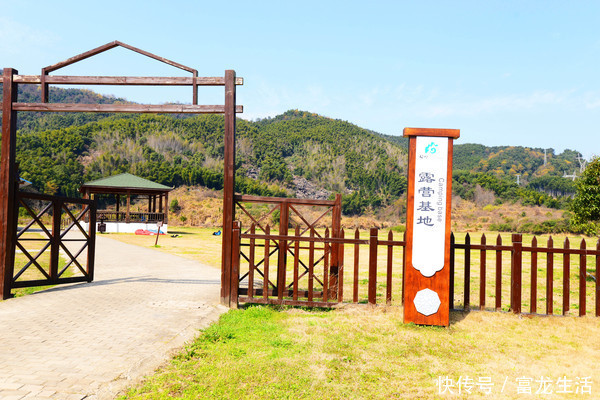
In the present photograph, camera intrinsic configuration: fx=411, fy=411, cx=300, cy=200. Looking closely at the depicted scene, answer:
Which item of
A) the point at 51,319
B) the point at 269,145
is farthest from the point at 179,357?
the point at 269,145

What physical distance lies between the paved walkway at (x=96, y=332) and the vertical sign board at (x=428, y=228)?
3.12 meters

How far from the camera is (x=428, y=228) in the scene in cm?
605

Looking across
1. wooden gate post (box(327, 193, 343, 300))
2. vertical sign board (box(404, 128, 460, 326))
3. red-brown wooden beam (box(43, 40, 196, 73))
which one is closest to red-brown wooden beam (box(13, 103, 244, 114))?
red-brown wooden beam (box(43, 40, 196, 73))

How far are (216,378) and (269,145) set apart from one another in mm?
91887

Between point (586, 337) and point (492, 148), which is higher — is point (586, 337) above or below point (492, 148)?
below

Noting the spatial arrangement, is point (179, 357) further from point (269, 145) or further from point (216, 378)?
point (269, 145)

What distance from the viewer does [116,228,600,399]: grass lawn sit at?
3.72 m

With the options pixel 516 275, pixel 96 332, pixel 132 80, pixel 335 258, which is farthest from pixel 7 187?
pixel 516 275

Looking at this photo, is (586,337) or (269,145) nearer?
(586,337)

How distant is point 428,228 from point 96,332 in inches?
188

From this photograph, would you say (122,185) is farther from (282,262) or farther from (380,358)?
(380,358)

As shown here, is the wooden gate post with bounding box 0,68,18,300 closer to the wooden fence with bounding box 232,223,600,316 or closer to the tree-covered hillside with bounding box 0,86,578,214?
the wooden fence with bounding box 232,223,600,316

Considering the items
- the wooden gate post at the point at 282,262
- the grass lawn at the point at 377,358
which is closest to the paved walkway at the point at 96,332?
the grass lawn at the point at 377,358

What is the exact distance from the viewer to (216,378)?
3.87 metres
